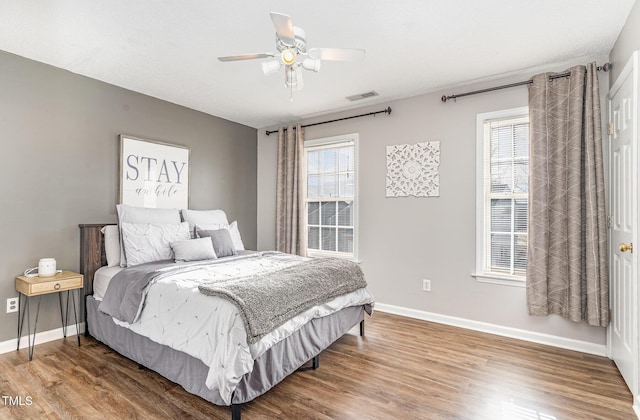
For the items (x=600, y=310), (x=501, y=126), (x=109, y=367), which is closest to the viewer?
(x=109, y=367)

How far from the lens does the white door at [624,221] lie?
201cm

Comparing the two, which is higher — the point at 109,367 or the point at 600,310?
the point at 600,310

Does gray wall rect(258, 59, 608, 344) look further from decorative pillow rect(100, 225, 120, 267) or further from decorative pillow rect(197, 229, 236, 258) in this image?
decorative pillow rect(100, 225, 120, 267)

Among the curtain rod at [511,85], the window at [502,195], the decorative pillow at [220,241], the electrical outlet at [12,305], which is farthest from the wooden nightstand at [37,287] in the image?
the curtain rod at [511,85]

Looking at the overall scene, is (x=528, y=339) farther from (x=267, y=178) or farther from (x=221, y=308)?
(x=267, y=178)

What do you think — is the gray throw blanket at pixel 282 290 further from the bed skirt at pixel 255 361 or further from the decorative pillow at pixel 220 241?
the decorative pillow at pixel 220 241

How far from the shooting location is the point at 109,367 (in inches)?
97.4

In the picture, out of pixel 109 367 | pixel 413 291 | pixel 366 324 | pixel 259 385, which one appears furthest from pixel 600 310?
pixel 109 367

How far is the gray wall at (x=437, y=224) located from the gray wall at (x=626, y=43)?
0.22 metres

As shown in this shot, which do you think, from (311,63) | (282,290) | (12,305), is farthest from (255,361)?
(12,305)

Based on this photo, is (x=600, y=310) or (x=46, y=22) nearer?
(x=46, y=22)

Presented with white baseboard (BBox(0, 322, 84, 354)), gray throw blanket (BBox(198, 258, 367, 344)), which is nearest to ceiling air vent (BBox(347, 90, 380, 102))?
gray throw blanket (BBox(198, 258, 367, 344))

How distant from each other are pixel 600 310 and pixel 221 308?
2.98 metres

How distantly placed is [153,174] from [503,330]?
13.4 ft
